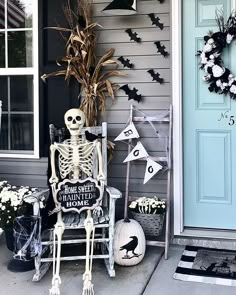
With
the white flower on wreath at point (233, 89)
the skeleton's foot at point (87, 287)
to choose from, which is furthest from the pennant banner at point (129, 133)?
the skeleton's foot at point (87, 287)

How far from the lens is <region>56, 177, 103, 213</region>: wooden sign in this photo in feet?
9.75

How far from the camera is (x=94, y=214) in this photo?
320cm

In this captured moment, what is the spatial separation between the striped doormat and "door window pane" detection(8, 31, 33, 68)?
2051mm

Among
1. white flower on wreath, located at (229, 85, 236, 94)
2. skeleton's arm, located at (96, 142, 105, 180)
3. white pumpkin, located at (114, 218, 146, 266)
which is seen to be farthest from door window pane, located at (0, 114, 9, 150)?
white flower on wreath, located at (229, 85, 236, 94)

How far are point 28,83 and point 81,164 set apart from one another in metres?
1.17

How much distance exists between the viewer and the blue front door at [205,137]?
3.63 m

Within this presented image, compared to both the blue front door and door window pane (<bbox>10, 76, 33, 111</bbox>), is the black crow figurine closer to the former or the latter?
the blue front door

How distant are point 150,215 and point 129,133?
0.66 m

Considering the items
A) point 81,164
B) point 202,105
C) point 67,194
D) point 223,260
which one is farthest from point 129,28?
point 223,260

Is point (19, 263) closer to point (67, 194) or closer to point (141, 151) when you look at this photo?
point (67, 194)

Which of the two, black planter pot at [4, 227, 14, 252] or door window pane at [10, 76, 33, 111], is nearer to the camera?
black planter pot at [4, 227, 14, 252]

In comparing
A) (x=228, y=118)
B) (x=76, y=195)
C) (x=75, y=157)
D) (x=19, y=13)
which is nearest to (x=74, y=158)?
(x=75, y=157)

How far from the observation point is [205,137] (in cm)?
369

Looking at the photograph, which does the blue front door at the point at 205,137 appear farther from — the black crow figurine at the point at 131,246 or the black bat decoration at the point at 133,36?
the black crow figurine at the point at 131,246
